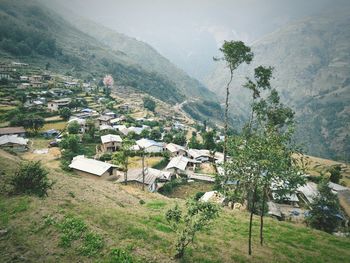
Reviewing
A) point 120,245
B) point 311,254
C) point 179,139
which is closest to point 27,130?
point 179,139

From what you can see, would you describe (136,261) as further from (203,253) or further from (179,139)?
(179,139)

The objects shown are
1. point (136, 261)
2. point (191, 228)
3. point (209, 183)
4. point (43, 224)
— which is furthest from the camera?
point (209, 183)

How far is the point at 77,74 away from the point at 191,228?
536 feet

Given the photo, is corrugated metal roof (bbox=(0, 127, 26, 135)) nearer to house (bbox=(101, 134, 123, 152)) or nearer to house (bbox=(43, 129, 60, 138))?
house (bbox=(43, 129, 60, 138))

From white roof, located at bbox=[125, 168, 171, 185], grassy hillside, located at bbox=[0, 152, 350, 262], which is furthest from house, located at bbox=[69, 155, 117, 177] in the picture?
grassy hillside, located at bbox=[0, 152, 350, 262]

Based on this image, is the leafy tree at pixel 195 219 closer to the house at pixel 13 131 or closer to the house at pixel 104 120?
the house at pixel 13 131

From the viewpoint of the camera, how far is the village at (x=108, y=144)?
44500 mm

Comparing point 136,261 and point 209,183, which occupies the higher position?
point 136,261

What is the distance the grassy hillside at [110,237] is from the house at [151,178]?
2024cm

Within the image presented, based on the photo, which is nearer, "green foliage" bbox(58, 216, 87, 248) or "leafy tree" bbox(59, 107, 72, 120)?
"green foliage" bbox(58, 216, 87, 248)

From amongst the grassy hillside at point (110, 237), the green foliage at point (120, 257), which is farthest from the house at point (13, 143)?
the green foliage at point (120, 257)

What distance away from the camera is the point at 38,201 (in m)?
17.8

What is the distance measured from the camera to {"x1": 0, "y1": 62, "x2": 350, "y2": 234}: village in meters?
44.5

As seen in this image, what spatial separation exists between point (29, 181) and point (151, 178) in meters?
27.4
